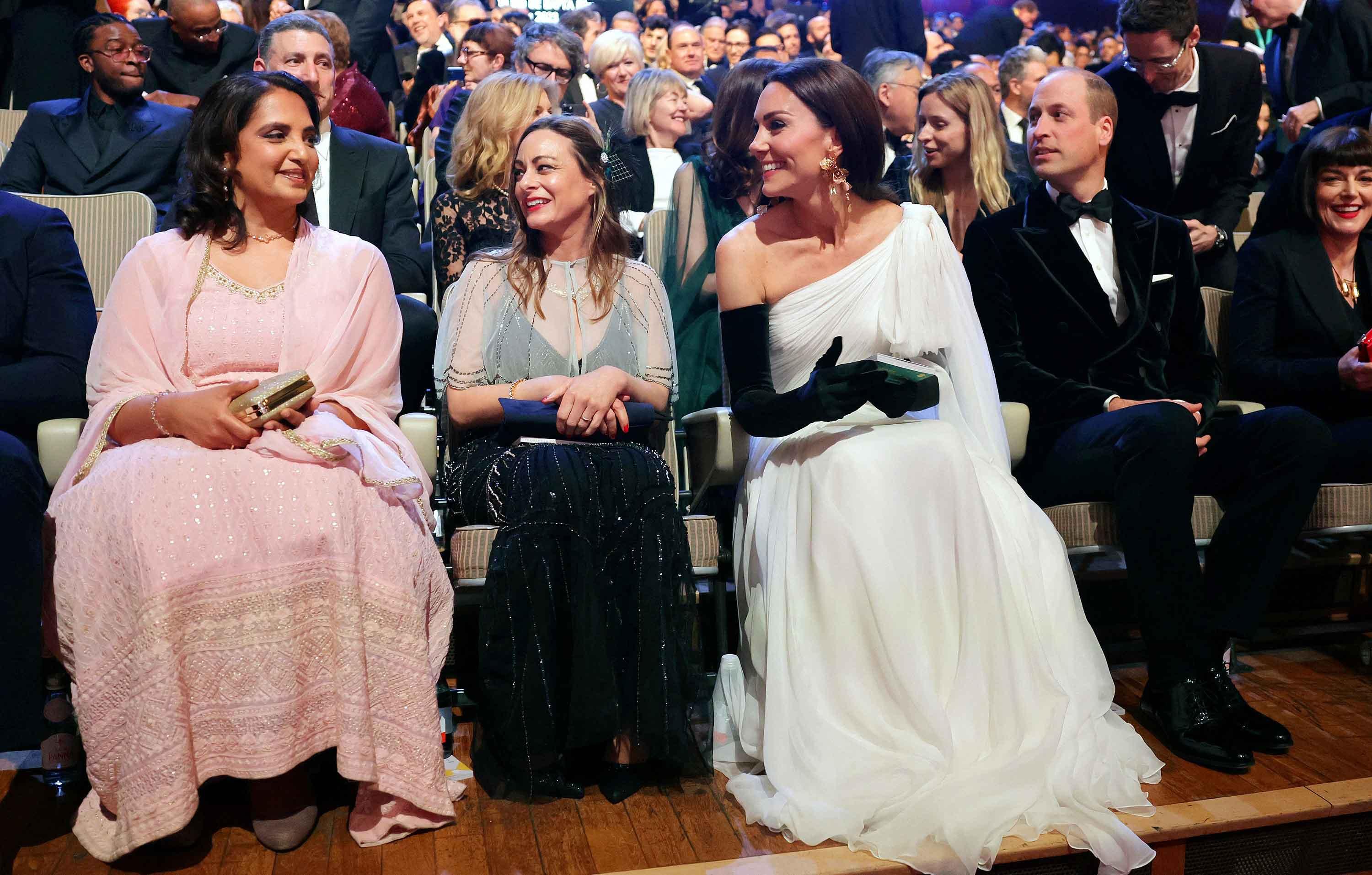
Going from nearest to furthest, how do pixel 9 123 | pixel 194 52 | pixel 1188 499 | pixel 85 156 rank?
pixel 1188 499
pixel 85 156
pixel 9 123
pixel 194 52

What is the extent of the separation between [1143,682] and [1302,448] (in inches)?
29.5

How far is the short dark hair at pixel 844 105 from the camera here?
284 cm

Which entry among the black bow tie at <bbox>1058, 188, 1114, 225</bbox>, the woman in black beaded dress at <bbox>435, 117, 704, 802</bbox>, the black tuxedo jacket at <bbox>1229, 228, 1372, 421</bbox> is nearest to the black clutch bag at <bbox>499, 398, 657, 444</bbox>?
the woman in black beaded dress at <bbox>435, 117, 704, 802</bbox>

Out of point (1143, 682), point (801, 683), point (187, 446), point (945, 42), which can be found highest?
point (945, 42)

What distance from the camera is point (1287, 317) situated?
11.5 ft

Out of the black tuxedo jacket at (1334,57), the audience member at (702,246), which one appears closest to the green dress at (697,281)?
the audience member at (702,246)

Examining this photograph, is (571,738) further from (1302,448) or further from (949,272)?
(1302,448)

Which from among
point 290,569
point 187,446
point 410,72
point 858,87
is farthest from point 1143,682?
point 410,72

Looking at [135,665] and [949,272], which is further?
[949,272]

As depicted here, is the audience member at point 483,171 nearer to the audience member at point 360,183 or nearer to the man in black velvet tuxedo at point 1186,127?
the audience member at point 360,183

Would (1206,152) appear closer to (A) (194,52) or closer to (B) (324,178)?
(B) (324,178)

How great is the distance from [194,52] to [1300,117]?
462 centimetres

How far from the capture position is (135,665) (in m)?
2.21

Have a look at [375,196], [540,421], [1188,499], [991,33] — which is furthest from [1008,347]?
[991,33]
